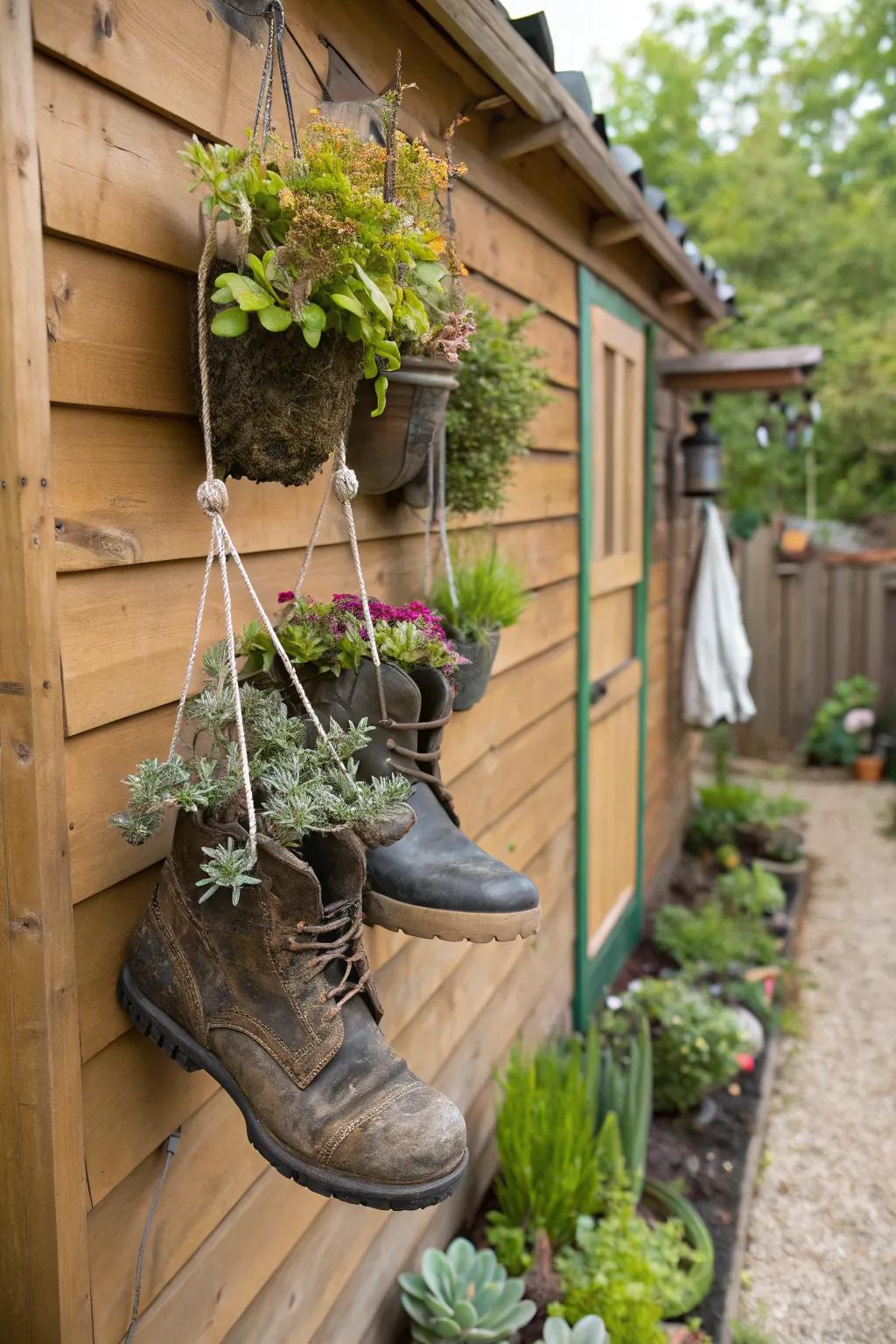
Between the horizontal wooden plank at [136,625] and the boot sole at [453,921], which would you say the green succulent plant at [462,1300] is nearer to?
the boot sole at [453,921]

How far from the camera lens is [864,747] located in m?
7.86

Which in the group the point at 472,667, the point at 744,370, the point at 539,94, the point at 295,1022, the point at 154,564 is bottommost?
the point at 295,1022

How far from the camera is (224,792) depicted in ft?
3.68

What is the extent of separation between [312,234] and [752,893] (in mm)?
4187

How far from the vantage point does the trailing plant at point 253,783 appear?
1.09 meters

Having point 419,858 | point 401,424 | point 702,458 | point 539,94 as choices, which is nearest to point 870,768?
point 702,458

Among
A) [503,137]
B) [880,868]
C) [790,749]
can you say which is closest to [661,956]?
[880,868]

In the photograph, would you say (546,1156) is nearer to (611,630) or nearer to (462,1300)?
(462,1300)

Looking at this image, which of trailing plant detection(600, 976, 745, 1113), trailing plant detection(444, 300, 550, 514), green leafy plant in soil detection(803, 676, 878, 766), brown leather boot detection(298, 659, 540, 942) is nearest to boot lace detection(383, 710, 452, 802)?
brown leather boot detection(298, 659, 540, 942)

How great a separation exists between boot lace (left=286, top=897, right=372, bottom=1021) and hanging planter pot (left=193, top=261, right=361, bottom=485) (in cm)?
54

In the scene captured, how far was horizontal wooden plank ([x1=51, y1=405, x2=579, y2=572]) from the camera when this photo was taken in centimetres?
112

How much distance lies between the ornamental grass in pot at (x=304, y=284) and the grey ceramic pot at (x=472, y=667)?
0.59m

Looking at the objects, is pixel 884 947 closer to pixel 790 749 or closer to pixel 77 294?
pixel 790 749

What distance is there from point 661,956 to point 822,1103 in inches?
37.7
